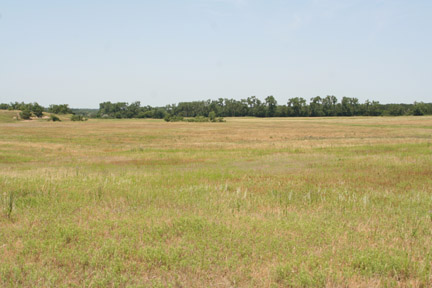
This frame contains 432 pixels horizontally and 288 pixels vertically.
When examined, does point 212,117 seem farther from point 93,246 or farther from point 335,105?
point 93,246

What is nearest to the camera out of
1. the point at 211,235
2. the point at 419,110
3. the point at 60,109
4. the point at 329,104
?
the point at 211,235

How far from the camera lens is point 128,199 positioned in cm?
1077

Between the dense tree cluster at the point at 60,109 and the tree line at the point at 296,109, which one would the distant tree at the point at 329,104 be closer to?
the tree line at the point at 296,109

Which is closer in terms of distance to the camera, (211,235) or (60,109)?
(211,235)

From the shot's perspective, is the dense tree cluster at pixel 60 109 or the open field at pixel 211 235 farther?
the dense tree cluster at pixel 60 109

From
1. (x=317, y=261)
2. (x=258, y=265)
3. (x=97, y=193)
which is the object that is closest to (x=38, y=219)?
(x=97, y=193)

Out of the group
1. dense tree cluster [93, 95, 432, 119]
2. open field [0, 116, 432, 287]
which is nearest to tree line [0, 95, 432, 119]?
dense tree cluster [93, 95, 432, 119]

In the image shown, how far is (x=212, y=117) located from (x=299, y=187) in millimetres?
118474

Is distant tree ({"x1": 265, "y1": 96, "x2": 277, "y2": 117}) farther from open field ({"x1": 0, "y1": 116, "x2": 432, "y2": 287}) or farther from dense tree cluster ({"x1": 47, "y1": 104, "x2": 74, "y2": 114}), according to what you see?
open field ({"x1": 0, "y1": 116, "x2": 432, "y2": 287})

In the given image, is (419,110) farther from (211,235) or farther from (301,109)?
(211,235)

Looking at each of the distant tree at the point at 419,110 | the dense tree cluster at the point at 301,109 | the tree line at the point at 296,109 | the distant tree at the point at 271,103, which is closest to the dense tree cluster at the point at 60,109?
the tree line at the point at 296,109

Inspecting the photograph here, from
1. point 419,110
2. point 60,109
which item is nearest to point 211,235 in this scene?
point 60,109

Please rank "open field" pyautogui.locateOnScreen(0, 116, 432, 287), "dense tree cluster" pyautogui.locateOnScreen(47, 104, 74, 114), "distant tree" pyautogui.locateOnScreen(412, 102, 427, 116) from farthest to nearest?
"dense tree cluster" pyautogui.locateOnScreen(47, 104, 74, 114)
"distant tree" pyautogui.locateOnScreen(412, 102, 427, 116)
"open field" pyautogui.locateOnScreen(0, 116, 432, 287)

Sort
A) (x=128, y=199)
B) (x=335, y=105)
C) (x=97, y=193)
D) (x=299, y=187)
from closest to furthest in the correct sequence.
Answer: (x=128, y=199), (x=97, y=193), (x=299, y=187), (x=335, y=105)
